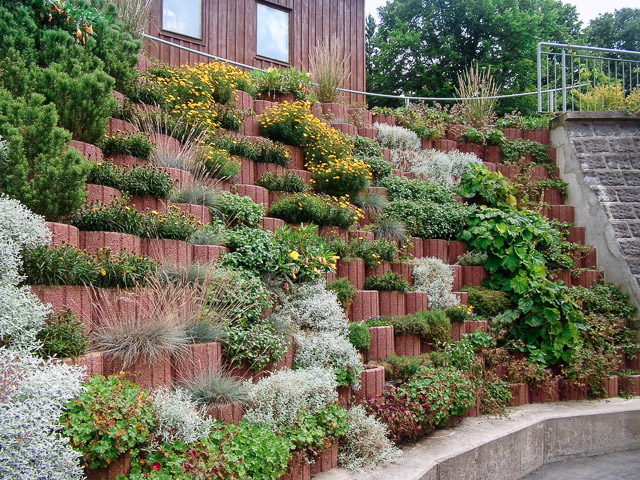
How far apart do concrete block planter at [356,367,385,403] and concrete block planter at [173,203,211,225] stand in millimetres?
1906

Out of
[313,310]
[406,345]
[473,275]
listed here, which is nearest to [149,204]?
[313,310]

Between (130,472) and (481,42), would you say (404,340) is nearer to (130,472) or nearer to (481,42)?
(130,472)

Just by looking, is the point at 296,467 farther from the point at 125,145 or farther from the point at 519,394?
the point at 125,145

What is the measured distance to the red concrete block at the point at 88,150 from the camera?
4.86 metres

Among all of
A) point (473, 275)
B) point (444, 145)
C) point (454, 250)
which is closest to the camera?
point (473, 275)

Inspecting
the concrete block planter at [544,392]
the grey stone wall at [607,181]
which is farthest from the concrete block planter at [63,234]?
the grey stone wall at [607,181]

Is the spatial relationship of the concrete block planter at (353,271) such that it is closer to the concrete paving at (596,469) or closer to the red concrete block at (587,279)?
the concrete paving at (596,469)

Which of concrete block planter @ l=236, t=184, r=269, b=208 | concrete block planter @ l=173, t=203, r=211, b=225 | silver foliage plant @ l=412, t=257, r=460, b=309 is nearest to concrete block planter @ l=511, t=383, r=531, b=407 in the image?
silver foliage plant @ l=412, t=257, r=460, b=309

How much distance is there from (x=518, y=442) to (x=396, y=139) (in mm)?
4834

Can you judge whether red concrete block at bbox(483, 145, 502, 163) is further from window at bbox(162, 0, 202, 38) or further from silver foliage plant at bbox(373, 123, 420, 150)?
window at bbox(162, 0, 202, 38)

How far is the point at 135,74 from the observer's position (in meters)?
6.53

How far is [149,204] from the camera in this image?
5.06m

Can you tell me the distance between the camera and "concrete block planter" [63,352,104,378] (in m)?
3.37

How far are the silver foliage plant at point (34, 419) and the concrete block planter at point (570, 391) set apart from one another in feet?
16.3
